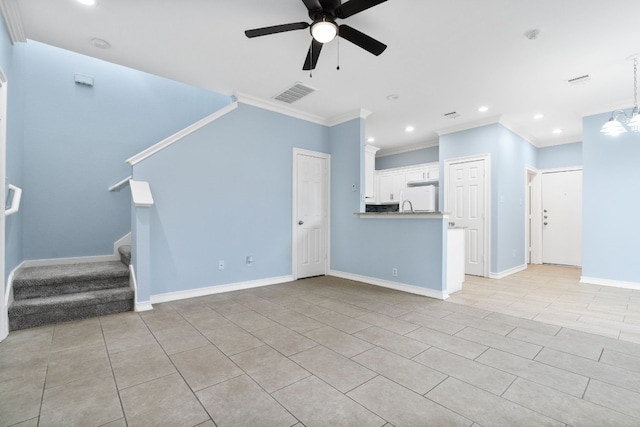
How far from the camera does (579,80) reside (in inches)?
145

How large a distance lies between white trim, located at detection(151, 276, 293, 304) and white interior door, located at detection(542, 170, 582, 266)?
6096 mm

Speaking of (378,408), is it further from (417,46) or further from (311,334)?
(417,46)

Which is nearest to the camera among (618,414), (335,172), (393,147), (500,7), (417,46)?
(618,414)

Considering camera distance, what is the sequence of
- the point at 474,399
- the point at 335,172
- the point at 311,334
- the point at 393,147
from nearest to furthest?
1. the point at 474,399
2. the point at 311,334
3. the point at 335,172
4. the point at 393,147

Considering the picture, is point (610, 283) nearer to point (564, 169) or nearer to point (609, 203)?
point (609, 203)

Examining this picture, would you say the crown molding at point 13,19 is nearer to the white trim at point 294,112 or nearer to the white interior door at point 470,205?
the white trim at point 294,112

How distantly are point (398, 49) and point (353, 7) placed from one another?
112 cm

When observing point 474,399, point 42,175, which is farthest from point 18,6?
point 474,399

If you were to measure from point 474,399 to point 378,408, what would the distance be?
22.6 inches

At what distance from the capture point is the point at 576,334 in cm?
266

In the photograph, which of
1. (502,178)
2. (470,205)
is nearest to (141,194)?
(470,205)

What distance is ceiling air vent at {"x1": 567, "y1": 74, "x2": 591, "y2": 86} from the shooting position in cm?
359

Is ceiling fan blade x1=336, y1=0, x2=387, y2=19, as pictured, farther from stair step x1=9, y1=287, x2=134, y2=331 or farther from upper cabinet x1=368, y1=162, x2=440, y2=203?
upper cabinet x1=368, y1=162, x2=440, y2=203

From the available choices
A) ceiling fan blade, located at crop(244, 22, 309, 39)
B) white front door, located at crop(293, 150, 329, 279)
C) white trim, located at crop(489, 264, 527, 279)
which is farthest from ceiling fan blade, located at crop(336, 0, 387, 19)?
white trim, located at crop(489, 264, 527, 279)
